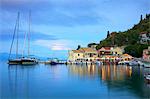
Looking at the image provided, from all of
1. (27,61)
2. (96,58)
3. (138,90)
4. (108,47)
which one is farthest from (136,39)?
(138,90)

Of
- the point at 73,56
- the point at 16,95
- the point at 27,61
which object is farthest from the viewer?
the point at 73,56

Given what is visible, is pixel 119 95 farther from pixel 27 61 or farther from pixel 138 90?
pixel 27 61

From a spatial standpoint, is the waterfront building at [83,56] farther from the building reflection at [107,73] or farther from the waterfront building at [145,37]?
the building reflection at [107,73]

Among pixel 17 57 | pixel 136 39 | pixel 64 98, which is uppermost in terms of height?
pixel 136 39

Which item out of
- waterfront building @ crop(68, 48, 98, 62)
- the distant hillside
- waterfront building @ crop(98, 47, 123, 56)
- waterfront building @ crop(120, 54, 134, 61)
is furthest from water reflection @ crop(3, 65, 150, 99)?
waterfront building @ crop(98, 47, 123, 56)

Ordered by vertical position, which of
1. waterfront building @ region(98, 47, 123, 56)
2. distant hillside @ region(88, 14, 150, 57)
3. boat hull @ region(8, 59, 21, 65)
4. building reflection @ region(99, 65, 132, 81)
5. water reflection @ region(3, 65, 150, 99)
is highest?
distant hillside @ region(88, 14, 150, 57)

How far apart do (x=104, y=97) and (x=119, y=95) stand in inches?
34.8

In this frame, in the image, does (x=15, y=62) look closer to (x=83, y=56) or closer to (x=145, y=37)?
(x=83, y=56)

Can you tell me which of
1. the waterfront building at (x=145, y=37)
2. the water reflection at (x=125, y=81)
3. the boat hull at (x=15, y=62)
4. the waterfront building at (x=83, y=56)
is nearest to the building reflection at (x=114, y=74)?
the water reflection at (x=125, y=81)

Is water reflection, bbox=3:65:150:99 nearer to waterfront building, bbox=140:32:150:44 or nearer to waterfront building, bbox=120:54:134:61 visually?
waterfront building, bbox=120:54:134:61

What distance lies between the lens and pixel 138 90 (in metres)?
17.6

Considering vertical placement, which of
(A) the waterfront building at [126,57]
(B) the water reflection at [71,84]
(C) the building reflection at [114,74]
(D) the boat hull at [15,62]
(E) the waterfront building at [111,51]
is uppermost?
(E) the waterfront building at [111,51]

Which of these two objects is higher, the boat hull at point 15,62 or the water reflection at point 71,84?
the boat hull at point 15,62

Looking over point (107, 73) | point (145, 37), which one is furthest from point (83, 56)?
point (107, 73)
